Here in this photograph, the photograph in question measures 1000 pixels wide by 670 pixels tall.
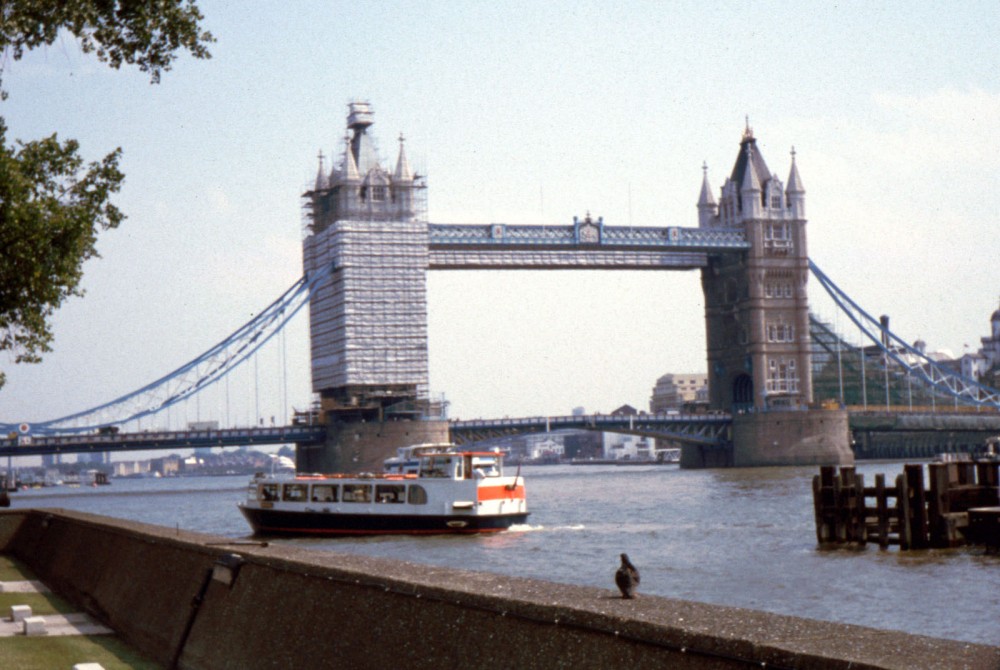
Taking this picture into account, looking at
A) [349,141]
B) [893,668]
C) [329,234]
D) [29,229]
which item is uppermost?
[349,141]

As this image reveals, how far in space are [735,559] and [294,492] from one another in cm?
2241

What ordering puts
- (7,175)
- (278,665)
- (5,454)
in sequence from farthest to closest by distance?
(5,454) < (7,175) < (278,665)

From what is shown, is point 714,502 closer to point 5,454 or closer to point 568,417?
point 568,417

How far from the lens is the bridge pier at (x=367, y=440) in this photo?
4341 inches

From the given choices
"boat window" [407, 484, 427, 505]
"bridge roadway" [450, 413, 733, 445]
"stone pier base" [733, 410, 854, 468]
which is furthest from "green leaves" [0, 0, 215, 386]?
"stone pier base" [733, 410, 854, 468]

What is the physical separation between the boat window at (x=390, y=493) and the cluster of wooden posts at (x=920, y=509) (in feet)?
60.2

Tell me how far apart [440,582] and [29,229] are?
37.3 ft

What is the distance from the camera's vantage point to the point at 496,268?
12138 centimetres

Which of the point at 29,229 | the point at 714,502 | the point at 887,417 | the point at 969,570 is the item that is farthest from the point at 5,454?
the point at 29,229

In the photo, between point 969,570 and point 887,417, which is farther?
point 887,417

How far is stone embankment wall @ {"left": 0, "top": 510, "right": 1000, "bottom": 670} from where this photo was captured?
592 centimetres

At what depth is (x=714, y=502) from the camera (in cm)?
7075

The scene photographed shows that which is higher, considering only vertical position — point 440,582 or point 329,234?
point 329,234

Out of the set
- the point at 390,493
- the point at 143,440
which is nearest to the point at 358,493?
the point at 390,493
